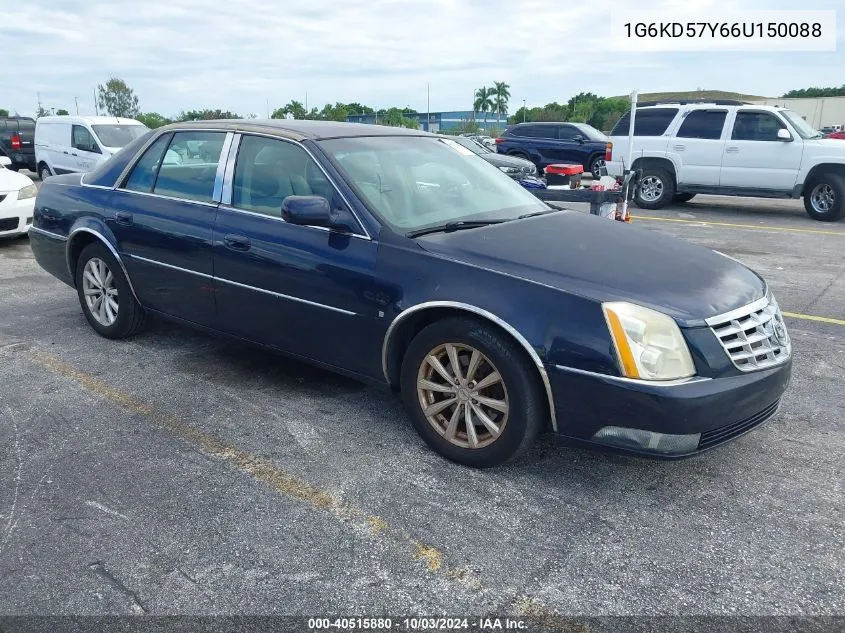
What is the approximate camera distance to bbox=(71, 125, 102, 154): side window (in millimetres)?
14477

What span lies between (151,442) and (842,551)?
3126 mm

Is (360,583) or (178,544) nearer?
(360,583)

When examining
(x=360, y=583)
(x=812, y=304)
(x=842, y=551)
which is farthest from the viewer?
(x=812, y=304)

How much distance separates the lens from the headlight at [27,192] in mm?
8789

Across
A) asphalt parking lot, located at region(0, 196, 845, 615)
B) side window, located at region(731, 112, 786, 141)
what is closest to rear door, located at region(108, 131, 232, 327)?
asphalt parking lot, located at region(0, 196, 845, 615)

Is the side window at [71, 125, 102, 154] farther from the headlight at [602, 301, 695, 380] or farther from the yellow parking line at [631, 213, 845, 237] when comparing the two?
the headlight at [602, 301, 695, 380]

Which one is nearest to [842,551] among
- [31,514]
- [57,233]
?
[31,514]

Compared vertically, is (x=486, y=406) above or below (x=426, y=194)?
below

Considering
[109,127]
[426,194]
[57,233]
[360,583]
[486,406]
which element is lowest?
[360,583]

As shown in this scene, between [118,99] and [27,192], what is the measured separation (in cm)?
5538

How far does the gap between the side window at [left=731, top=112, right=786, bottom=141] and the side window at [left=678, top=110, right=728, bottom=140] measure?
264 millimetres

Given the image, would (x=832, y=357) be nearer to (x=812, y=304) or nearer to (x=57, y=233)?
(x=812, y=304)

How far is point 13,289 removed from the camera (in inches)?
266

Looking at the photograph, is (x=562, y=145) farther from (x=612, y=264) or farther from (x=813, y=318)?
(x=612, y=264)
